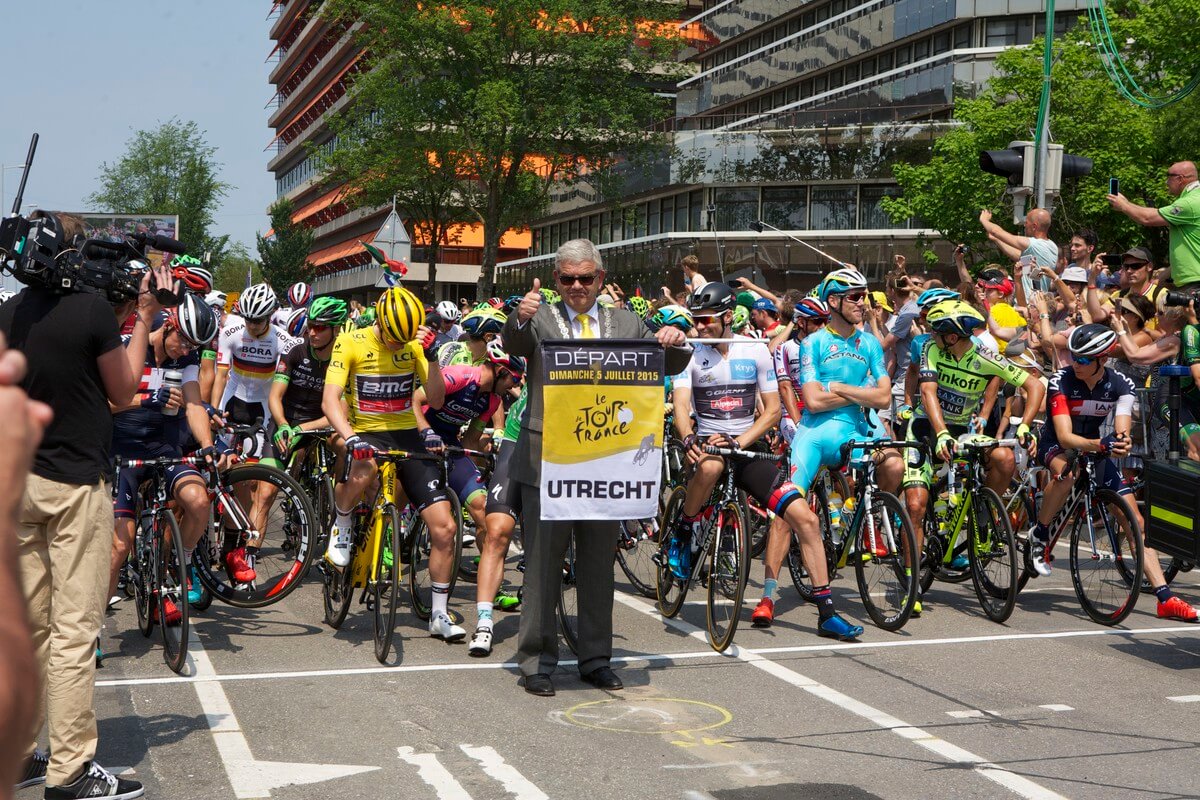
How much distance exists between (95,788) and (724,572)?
4003mm

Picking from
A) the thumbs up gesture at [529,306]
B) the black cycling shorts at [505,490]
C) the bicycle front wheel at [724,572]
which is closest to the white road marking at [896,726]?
the bicycle front wheel at [724,572]

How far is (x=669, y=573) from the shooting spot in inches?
364

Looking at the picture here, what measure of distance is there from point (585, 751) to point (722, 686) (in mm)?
1461

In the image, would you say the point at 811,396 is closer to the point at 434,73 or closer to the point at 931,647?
the point at 931,647

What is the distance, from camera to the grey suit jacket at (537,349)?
291 inches

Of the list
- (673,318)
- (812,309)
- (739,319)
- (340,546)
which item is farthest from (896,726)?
(739,319)

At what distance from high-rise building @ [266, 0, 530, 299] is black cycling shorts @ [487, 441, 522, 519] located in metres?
67.5

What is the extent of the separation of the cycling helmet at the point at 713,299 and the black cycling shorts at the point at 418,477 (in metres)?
1.88

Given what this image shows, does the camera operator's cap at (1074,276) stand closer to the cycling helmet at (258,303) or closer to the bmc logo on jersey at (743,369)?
the bmc logo on jersey at (743,369)

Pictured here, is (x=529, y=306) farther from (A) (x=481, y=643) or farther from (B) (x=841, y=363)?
(B) (x=841, y=363)

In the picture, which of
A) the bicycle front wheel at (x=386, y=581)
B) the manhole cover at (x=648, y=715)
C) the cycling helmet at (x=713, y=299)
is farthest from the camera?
the cycling helmet at (x=713, y=299)

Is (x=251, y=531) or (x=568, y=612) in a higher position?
(x=251, y=531)

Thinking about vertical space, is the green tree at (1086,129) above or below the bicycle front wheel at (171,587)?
above

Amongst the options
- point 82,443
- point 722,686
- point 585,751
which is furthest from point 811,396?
point 82,443
